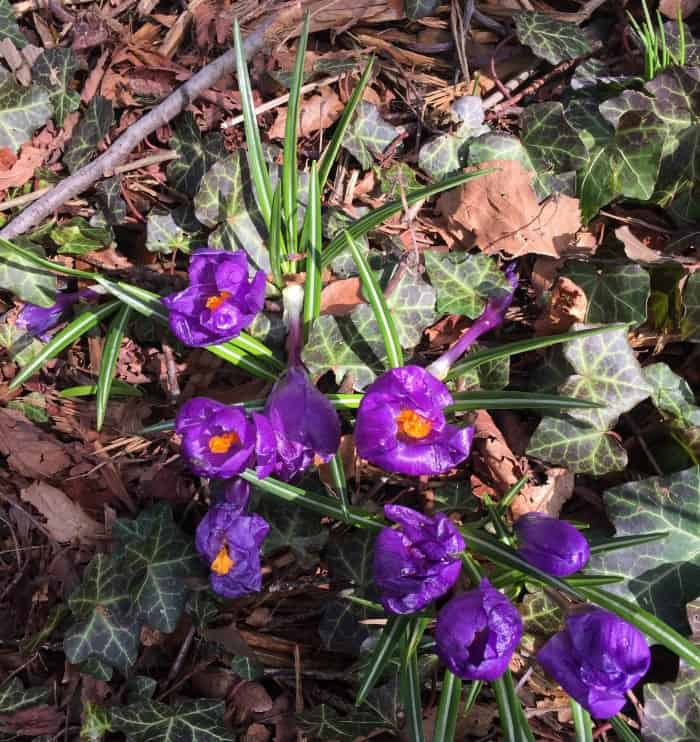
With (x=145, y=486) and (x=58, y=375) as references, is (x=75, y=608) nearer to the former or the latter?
(x=145, y=486)

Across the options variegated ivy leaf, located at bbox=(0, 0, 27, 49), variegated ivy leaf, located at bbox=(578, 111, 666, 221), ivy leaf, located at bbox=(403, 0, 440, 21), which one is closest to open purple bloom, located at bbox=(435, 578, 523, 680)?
variegated ivy leaf, located at bbox=(578, 111, 666, 221)

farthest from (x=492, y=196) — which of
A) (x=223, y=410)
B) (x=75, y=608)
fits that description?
(x=75, y=608)

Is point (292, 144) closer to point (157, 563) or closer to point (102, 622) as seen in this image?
point (157, 563)

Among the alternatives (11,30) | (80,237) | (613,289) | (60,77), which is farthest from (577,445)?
(11,30)

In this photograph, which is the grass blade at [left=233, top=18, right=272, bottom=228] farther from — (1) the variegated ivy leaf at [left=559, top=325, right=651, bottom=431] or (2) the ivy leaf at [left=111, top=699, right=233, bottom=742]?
(2) the ivy leaf at [left=111, top=699, right=233, bottom=742]

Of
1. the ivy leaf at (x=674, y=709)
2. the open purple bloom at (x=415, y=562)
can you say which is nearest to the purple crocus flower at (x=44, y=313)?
the open purple bloom at (x=415, y=562)

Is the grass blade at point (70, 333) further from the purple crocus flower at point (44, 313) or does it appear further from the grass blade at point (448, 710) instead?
the grass blade at point (448, 710)
